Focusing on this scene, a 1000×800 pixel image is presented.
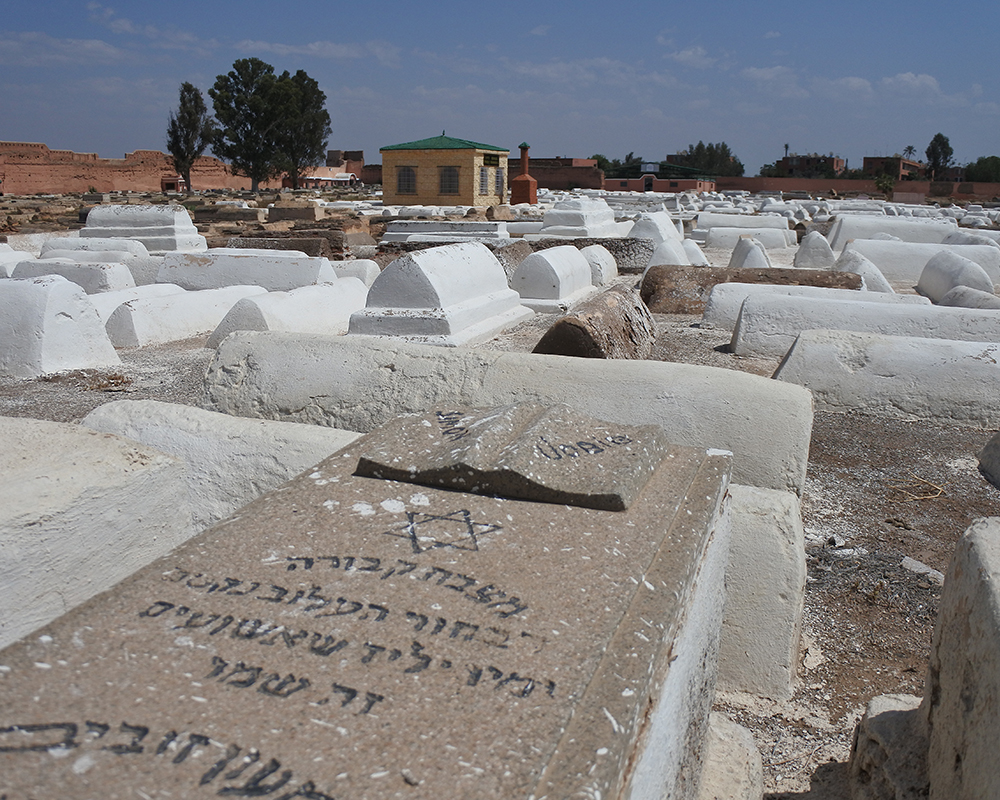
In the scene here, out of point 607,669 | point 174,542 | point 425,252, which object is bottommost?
point 174,542

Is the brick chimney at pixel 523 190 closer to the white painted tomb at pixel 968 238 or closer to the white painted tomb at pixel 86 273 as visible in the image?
the white painted tomb at pixel 968 238

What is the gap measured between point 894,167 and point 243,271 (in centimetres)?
5500

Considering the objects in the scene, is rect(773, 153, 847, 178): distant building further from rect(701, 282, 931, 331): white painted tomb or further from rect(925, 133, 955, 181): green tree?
rect(701, 282, 931, 331): white painted tomb

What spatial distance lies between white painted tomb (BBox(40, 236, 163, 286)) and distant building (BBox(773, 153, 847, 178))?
5072 centimetres

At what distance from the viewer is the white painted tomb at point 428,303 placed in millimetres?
5582

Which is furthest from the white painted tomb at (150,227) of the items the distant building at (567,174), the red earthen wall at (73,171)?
the distant building at (567,174)

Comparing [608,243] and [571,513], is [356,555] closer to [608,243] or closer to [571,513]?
[571,513]

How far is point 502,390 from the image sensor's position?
308 centimetres

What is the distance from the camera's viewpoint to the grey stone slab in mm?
1597

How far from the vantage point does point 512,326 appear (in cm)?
650

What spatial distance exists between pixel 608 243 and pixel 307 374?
29.0 ft

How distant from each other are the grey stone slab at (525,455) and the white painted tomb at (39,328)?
4.52 meters

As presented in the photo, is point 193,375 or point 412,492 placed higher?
point 412,492

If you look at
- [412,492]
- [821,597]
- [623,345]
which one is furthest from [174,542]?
[623,345]
